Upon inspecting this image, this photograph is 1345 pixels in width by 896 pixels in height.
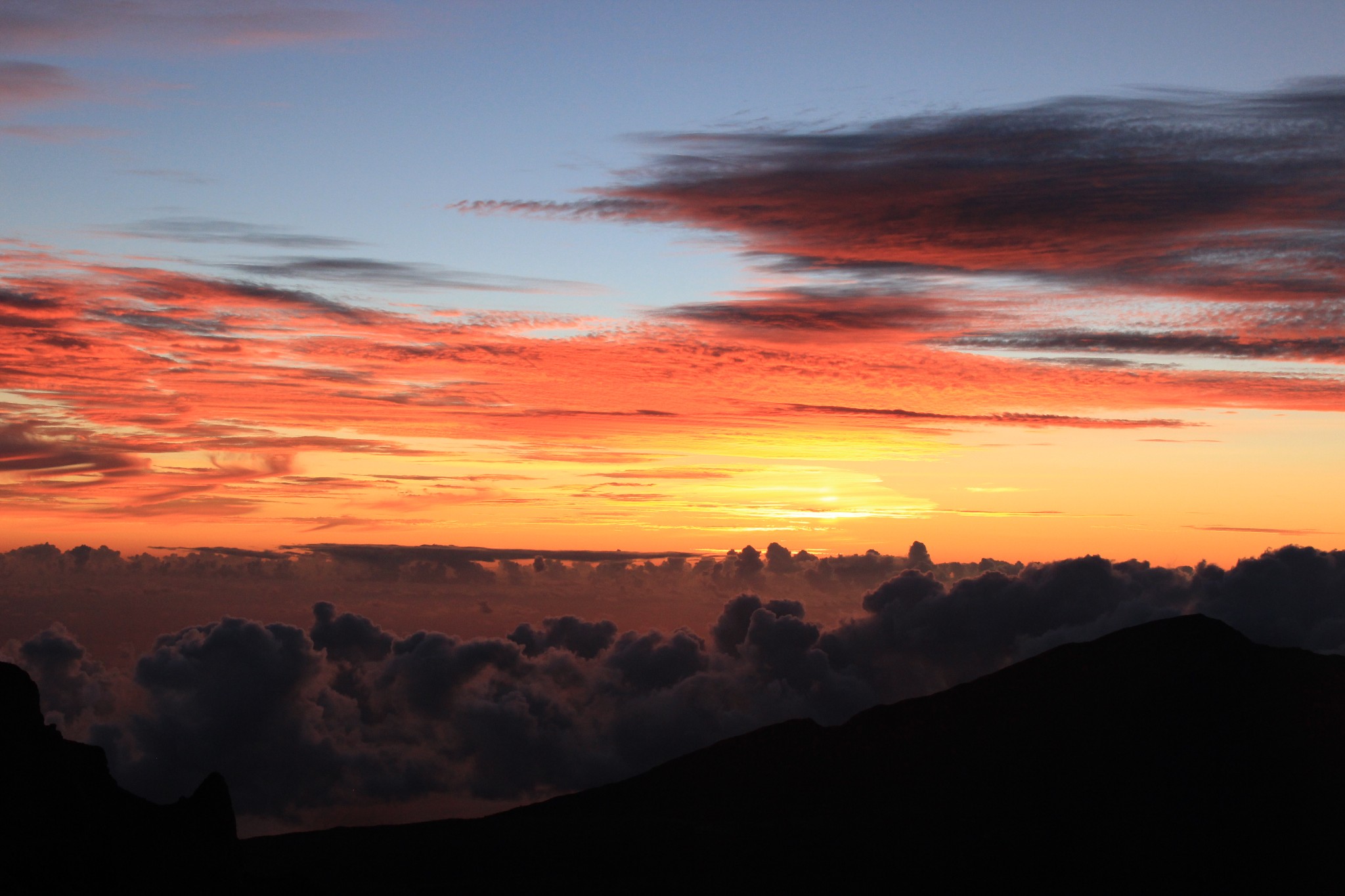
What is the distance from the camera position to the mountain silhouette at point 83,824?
298 ft

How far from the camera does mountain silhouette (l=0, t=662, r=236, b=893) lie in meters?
90.8

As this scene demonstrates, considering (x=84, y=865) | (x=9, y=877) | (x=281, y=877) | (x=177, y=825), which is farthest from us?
(x=281, y=877)

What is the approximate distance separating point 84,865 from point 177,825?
37.0 feet

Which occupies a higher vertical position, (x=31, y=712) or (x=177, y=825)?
(x=31, y=712)

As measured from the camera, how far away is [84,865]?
309 feet

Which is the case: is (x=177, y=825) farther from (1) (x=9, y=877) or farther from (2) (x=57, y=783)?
(1) (x=9, y=877)

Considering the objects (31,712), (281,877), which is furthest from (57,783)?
(281,877)

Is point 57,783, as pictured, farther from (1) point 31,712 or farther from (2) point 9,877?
(2) point 9,877

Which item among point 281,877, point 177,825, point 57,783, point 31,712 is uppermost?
point 31,712

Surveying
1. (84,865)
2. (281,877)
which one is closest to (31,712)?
(84,865)

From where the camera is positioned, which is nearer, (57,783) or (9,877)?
(9,877)

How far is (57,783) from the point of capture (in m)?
97.5

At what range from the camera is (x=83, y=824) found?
9700cm

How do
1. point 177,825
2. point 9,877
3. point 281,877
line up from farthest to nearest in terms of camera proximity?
1. point 281,877
2. point 177,825
3. point 9,877
